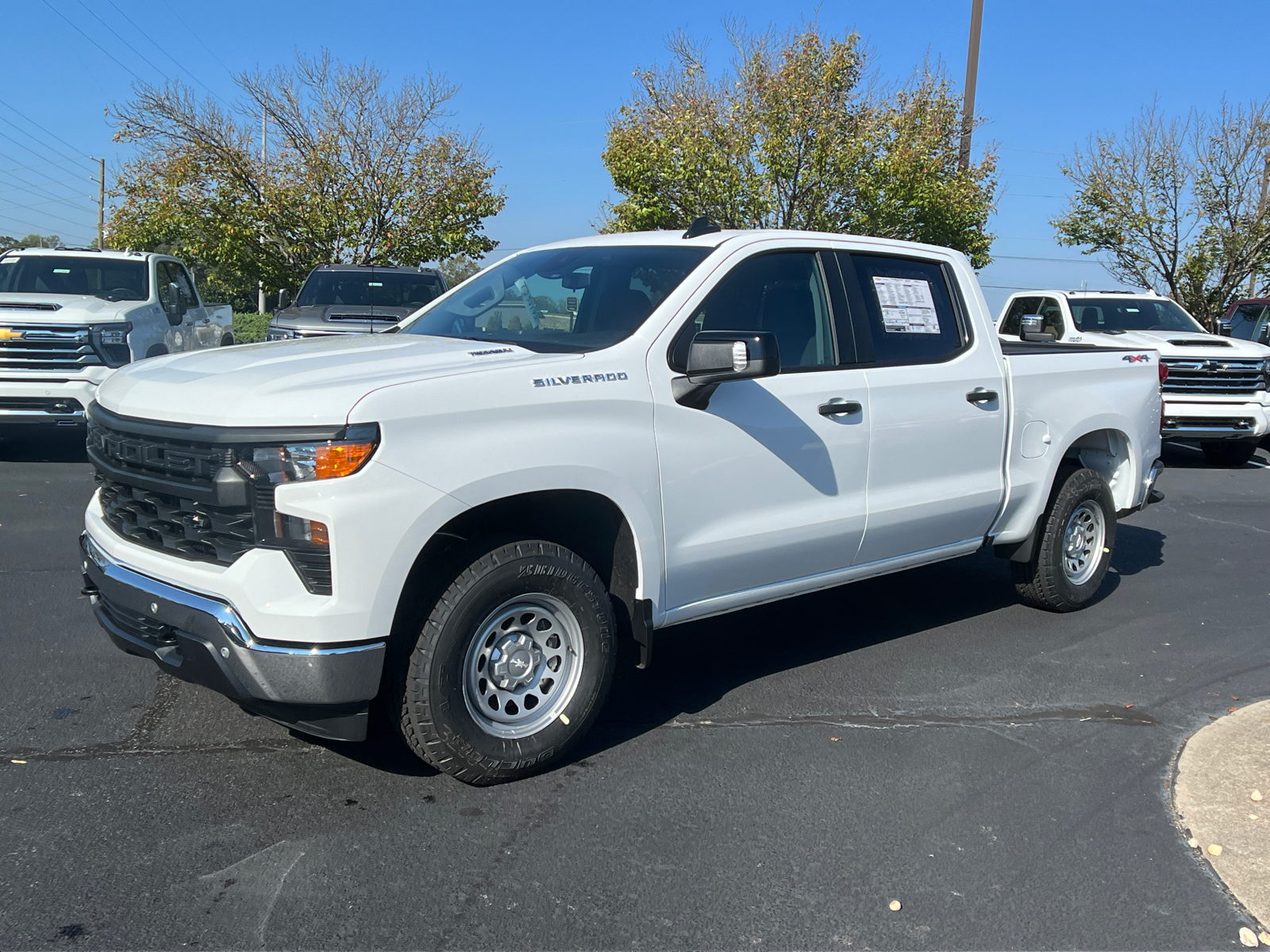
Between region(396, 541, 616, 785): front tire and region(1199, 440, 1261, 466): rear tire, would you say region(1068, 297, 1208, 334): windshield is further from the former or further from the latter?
region(396, 541, 616, 785): front tire

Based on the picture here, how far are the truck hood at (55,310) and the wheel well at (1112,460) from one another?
347 inches

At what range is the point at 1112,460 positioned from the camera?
672 centimetres

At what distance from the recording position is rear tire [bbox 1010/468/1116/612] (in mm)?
6133

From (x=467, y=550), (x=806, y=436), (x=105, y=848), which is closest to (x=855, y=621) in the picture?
(x=806, y=436)

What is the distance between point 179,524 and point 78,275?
9.54m

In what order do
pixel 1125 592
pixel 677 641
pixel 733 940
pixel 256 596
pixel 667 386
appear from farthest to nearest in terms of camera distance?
pixel 1125 592, pixel 677 641, pixel 667 386, pixel 256 596, pixel 733 940


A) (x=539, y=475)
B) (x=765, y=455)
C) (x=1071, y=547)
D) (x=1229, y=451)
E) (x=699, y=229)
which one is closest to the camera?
(x=539, y=475)

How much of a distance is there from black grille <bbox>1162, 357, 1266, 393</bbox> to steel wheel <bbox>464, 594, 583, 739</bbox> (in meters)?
11.0

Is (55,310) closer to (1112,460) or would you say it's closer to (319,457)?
(319,457)

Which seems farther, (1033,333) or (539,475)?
(1033,333)

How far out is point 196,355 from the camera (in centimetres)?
426

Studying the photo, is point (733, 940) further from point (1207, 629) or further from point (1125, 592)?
point (1125, 592)

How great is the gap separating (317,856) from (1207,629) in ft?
16.8

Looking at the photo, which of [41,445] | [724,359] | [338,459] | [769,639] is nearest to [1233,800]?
[769,639]
